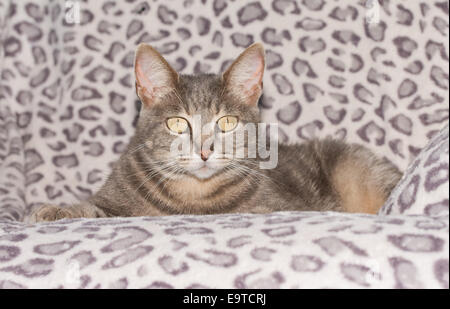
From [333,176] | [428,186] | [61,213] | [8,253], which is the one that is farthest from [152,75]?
[428,186]

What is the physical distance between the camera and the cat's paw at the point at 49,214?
1.77 meters

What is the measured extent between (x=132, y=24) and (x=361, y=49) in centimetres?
112

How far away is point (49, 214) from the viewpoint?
1.79 metres

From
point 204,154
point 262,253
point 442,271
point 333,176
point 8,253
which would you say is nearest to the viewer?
point 442,271

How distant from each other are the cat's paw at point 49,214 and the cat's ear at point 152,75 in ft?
1.67

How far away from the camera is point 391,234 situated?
44.9 inches

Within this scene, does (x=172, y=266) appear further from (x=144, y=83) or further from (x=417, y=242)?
(x=144, y=83)

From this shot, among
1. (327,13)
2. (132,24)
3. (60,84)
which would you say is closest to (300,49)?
(327,13)

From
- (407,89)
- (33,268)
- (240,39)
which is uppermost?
(240,39)

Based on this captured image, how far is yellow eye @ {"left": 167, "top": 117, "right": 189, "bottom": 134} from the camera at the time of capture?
6.19 ft

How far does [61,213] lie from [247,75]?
838mm

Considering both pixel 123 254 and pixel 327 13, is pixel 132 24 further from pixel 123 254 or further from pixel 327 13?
pixel 123 254

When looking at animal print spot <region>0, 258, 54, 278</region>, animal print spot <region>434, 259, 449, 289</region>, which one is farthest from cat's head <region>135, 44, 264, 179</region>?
animal print spot <region>434, 259, 449, 289</region>

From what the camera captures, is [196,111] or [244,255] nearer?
[244,255]
